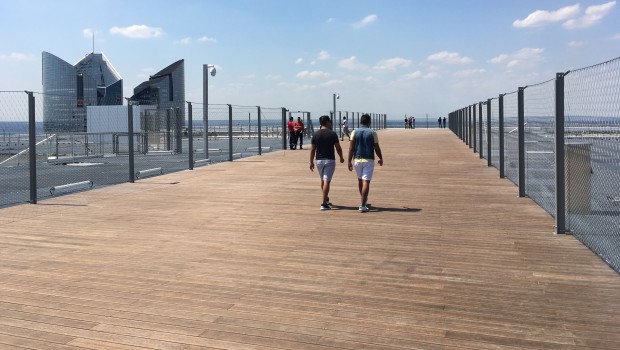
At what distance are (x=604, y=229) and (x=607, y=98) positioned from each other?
9.39 ft

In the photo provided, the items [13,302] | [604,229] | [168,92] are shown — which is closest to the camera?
[13,302]

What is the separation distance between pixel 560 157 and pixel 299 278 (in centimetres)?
363

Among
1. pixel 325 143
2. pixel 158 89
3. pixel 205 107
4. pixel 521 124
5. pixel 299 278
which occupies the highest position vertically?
pixel 158 89

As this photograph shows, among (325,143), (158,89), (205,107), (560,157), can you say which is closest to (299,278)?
(560,157)

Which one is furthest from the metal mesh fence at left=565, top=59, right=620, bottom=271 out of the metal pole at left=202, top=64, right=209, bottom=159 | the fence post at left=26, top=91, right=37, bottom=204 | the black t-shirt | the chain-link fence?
the metal pole at left=202, top=64, right=209, bottom=159

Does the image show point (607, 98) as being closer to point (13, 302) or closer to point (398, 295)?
point (398, 295)

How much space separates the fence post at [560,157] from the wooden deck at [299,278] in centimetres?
26

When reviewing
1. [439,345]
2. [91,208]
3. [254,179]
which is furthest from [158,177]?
[439,345]

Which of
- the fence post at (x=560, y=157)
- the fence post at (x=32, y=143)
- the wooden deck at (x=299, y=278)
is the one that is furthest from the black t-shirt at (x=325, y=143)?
the fence post at (x=32, y=143)

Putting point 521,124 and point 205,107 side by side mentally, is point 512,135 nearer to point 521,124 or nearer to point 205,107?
point 521,124

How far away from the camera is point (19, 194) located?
11648 millimetres

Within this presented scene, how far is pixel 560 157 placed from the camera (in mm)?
6852

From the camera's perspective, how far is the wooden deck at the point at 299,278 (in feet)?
12.3

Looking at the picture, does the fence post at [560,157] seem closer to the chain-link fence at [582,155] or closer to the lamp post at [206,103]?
the chain-link fence at [582,155]
